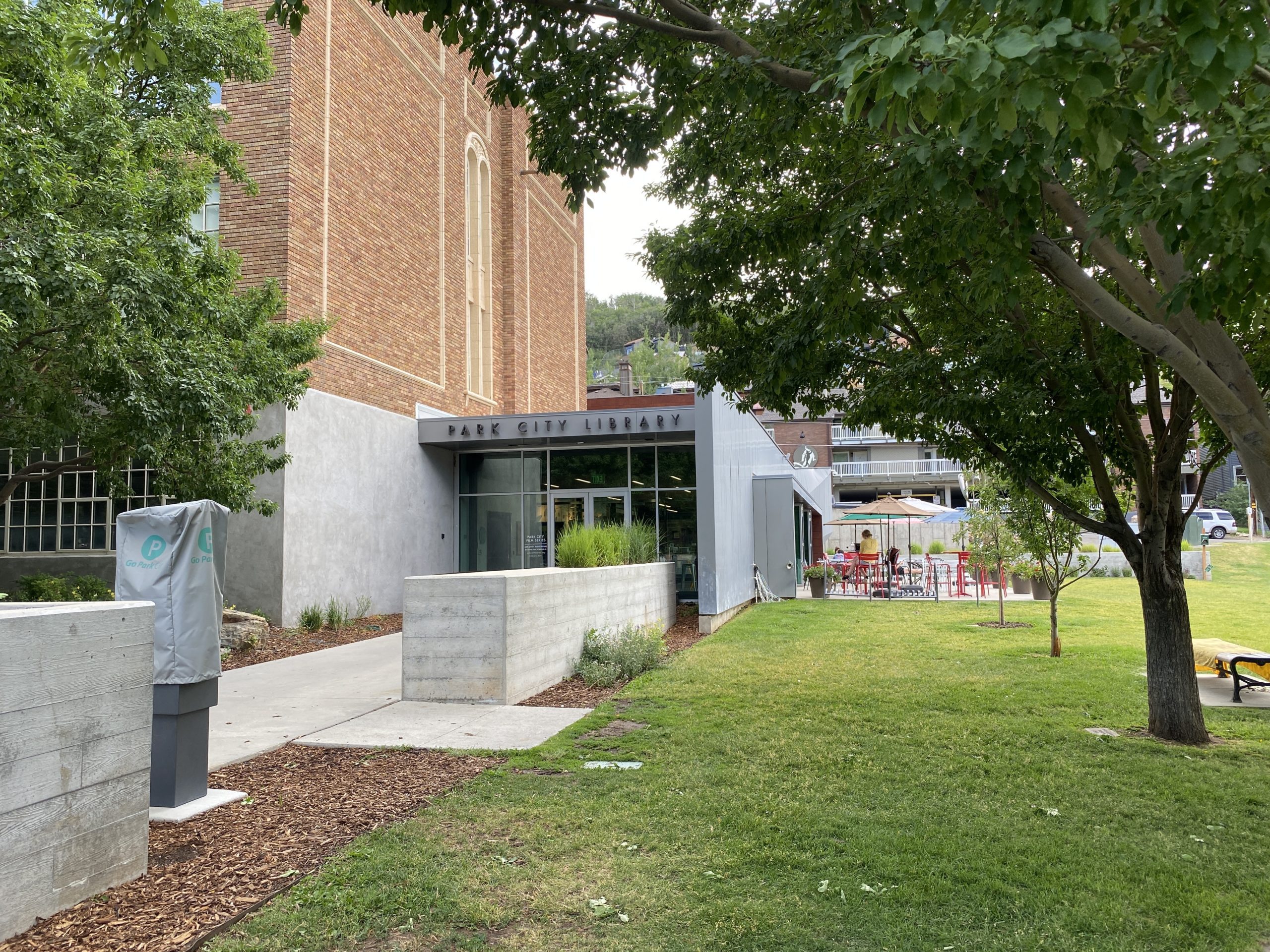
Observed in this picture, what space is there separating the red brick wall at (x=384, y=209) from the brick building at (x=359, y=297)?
46 millimetres

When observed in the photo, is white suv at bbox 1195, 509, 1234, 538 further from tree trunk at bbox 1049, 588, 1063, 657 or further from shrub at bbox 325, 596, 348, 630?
shrub at bbox 325, 596, 348, 630

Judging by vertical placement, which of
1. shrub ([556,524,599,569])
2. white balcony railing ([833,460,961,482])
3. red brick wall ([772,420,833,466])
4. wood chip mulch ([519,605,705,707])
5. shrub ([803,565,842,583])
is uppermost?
red brick wall ([772,420,833,466])

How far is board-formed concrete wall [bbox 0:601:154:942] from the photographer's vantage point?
11.9 ft

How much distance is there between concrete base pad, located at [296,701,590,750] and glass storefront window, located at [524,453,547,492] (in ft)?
38.3

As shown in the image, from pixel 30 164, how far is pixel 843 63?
8247mm

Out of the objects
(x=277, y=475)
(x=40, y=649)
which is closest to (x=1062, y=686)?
(x=40, y=649)

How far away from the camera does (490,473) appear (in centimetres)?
2114

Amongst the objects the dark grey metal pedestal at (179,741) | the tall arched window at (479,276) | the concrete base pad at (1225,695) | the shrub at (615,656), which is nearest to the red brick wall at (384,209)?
the tall arched window at (479,276)

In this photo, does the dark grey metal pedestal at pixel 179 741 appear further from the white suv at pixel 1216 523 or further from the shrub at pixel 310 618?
the white suv at pixel 1216 523

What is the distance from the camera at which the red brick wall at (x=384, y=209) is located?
15.4 metres

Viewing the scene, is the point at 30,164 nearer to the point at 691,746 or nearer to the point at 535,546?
the point at 691,746

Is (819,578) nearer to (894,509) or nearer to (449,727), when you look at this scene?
(894,509)

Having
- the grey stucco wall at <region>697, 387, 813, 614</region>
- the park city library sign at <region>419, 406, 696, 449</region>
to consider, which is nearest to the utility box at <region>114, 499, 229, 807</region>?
the grey stucco wall at <region>697, 387, 813, 614</region>

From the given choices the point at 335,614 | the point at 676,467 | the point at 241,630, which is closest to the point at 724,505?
the point at 676,467
